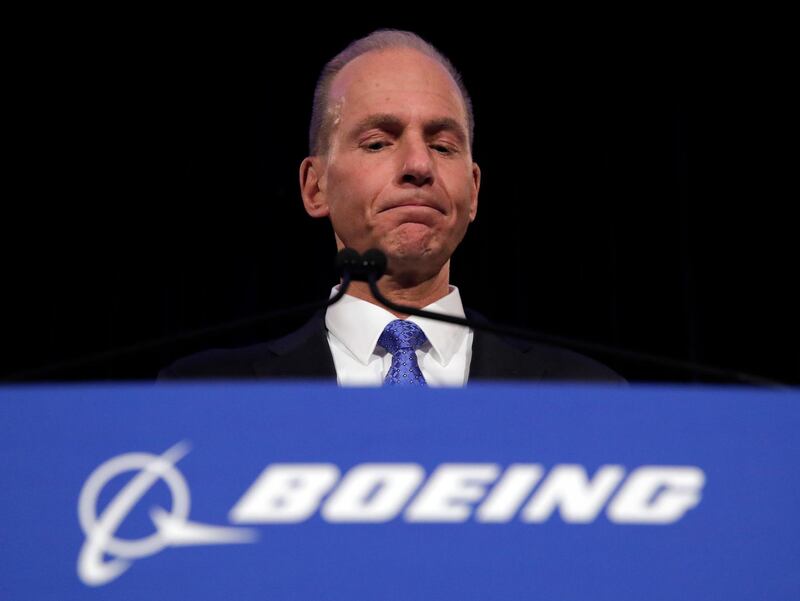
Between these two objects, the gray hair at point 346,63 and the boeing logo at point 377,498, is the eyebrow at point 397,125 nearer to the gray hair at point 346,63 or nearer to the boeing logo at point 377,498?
the gray hair at point 346,63

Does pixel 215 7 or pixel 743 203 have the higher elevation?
pixel 215 7

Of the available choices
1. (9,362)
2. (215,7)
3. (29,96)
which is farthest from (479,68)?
(9,362)

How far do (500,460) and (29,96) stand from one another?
2.25m

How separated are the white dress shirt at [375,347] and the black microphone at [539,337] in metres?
0.39

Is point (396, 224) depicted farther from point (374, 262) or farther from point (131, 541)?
point (131, 541)

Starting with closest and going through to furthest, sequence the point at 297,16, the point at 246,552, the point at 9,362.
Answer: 1. the point at 246,552
2. the point at 297,16
3. the point at 9,362

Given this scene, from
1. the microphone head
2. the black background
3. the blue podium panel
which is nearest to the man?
the microphone head

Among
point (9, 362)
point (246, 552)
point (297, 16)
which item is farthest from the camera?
point (9, 362)

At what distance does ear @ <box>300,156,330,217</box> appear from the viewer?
1.46 meters

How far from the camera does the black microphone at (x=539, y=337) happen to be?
27.1 inches

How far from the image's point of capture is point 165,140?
251cm

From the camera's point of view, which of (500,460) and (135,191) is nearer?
(500,460)

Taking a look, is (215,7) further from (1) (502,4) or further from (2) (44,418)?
(2) (44,418)

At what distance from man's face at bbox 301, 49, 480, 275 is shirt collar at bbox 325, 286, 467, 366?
0.09 metres
